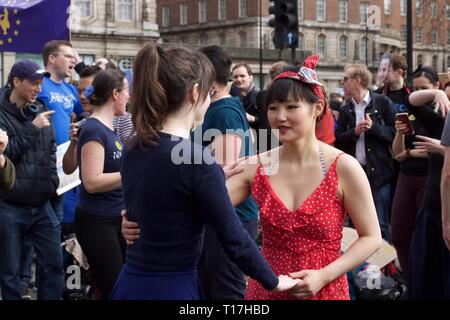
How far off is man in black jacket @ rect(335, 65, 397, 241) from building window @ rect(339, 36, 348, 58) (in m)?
74.3

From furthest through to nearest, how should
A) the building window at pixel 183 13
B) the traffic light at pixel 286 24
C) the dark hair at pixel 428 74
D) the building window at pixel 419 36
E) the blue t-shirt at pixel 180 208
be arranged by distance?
the building window at pixel 183 13 < the building window at pixel 419 36 < the traffic light at pixel 286 24 < the dark hair at pixel 428 74 < the blue t-shirt at pixel 180 208

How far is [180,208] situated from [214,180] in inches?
7.1

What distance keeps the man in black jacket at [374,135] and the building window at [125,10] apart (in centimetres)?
4998

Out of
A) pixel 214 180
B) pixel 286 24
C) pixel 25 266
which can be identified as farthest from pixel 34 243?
pixel 286 24

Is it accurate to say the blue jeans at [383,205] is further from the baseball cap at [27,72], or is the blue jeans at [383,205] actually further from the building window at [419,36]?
the building window at [419,36]

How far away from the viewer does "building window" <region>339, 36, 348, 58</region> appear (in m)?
81.2

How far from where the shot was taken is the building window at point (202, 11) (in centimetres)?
8738

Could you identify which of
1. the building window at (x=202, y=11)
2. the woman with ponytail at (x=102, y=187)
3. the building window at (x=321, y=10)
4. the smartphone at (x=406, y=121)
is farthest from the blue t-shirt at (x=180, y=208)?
the building window at (x=202, y=11)

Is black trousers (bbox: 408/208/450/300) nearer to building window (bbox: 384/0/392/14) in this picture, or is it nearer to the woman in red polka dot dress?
the woman in red polka dot dress

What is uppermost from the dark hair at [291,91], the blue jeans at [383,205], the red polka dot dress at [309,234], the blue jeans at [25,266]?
the dark hair at [291,91]

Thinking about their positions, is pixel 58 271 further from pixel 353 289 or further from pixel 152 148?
pixel 152 148

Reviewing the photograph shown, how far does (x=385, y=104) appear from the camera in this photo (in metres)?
8.42

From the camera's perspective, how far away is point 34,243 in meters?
6.29
